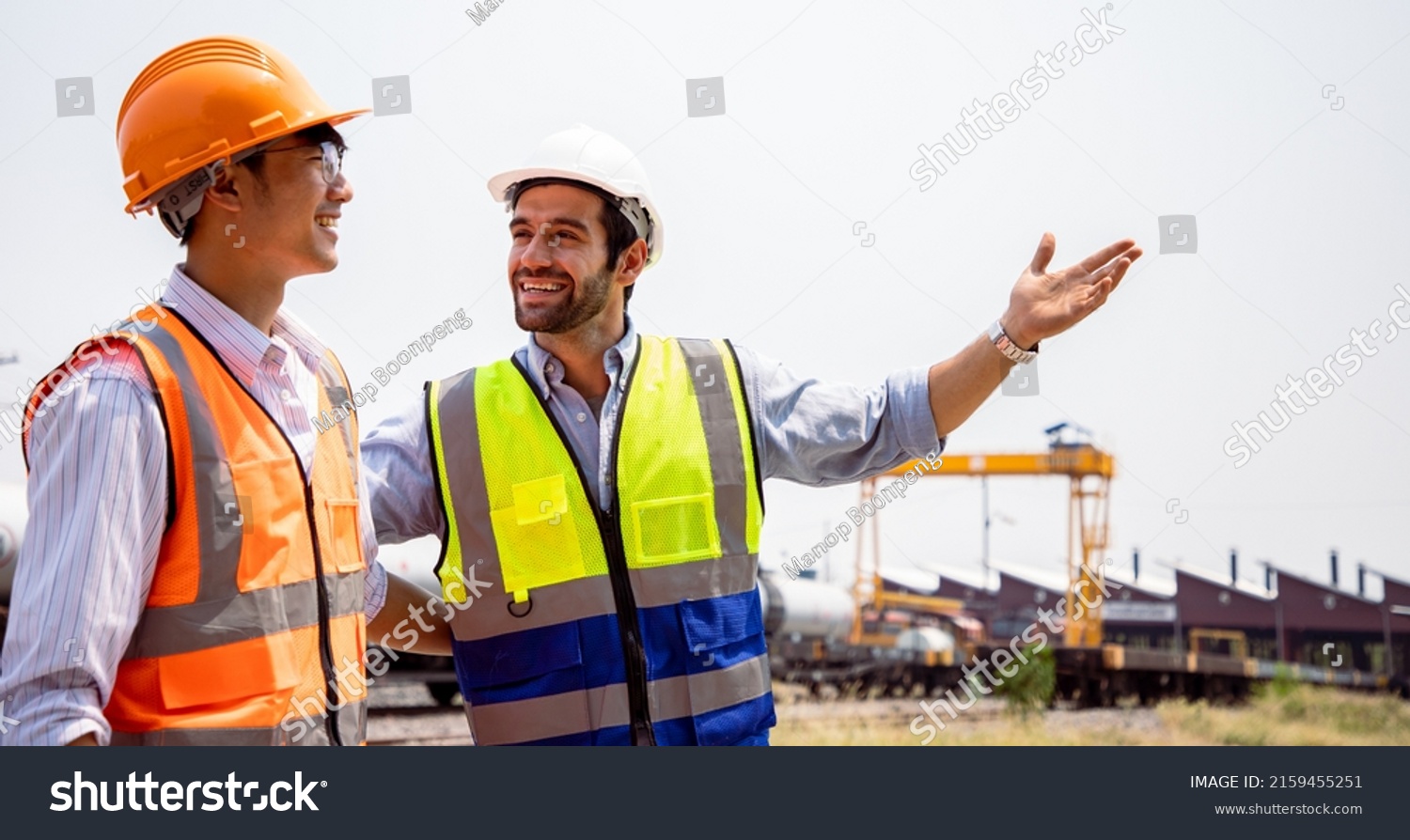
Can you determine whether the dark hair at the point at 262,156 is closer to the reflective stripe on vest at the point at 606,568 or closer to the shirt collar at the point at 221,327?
the shirt collar at the point at 221,327

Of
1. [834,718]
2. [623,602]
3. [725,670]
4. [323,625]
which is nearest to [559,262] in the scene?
[623,602]

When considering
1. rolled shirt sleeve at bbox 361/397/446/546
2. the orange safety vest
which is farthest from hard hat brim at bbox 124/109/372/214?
rolled shirt sleeve at bbox 361/397/446/546

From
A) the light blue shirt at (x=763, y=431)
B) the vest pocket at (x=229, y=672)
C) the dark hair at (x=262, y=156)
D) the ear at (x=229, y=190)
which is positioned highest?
the dark hair at (x=262, y=156)

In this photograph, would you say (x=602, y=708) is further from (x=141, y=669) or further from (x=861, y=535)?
(x=861, y=535)

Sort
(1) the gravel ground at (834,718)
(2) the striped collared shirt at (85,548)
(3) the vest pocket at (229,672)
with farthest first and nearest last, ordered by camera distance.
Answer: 1. (1) the gravel ground at (834,718)
2. (3) the vest pocket at (229,672)
3. (2) the striped collared shirt at (85,548)

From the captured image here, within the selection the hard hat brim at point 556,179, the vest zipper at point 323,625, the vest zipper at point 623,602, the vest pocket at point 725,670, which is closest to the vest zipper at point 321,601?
the vest zipper at point 323,625

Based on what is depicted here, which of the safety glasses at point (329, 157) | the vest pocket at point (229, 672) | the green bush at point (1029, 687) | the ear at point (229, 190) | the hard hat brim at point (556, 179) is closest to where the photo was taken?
the vest pocket at point (229, 672)

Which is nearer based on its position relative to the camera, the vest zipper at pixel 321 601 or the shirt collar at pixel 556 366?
the vest zipper at pixel 321 601

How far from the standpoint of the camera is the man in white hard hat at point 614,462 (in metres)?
3.27

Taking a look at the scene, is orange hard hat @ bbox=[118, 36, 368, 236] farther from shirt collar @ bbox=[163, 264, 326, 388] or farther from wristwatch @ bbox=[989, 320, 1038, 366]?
wristwatch @ bbox=[989, 320, 1038, 366]

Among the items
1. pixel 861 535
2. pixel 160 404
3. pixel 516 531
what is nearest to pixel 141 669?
pixel 160 404

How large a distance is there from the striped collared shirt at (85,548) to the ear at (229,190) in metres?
0.46

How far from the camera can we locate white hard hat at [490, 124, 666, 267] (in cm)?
356

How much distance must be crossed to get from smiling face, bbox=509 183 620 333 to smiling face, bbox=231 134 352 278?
804 millimetres
